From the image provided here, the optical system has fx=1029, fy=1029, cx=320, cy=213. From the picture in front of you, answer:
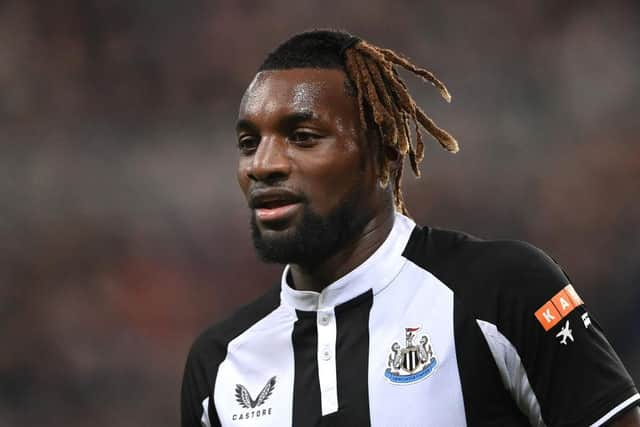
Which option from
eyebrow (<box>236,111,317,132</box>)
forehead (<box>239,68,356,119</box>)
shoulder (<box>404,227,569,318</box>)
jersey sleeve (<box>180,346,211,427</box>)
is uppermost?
forehead (<box>239,68,356,119</box>)

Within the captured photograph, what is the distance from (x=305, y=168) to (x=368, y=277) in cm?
32

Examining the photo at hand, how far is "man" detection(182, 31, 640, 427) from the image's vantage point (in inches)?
87.8

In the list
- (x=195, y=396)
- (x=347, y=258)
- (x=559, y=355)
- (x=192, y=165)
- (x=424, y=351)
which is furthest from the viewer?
(x=192, y=165)

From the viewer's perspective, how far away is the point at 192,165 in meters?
5.81

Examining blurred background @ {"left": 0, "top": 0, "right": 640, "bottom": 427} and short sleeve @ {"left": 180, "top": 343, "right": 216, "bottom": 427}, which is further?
blurred background @ {"left": 0, "top": 0, "right": 640, "bottom": 427}

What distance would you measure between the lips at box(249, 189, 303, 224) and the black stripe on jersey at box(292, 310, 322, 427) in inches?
11.1

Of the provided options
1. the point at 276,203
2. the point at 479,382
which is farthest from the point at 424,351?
the point at 276,203

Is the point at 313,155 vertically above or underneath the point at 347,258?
above

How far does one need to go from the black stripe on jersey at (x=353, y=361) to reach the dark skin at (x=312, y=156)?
98 mm

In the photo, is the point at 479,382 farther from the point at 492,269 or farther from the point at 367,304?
the point at 367,304

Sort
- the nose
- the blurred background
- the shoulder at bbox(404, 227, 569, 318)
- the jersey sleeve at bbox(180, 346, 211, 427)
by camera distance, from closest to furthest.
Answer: the shoulder at bbox(404, 227, 569, 318), the nose, the jersey sleeve at bbox(180, 346, 211, 427), the blurred background

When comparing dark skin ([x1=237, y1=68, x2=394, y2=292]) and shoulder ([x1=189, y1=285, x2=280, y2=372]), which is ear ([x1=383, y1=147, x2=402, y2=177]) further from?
shoulder ([x1=189, y1=285, x2=280, y2=372])

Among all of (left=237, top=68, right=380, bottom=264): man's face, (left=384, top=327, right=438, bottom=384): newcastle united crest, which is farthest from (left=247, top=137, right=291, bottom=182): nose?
(left=384, top=327, right=438, bottom=384): newcastle united crest

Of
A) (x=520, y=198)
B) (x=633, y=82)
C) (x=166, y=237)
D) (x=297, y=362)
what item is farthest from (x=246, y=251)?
(x=297, y=362)
